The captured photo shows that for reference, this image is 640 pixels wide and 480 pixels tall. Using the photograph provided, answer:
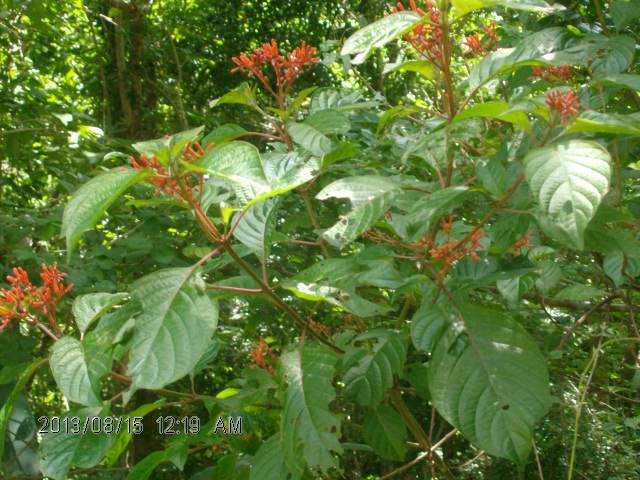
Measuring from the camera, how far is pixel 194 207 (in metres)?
0.92

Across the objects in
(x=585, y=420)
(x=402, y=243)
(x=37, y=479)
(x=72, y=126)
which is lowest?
(x=585, y=420)

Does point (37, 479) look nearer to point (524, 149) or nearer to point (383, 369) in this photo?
point (383, 369)

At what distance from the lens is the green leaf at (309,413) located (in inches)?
38.0

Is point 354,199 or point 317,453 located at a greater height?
point 354,199

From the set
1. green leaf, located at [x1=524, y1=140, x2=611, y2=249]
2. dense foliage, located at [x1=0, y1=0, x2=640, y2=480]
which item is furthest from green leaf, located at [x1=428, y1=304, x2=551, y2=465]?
green leaf, located at [x1=524, y1=140, x2=611, y2=249]

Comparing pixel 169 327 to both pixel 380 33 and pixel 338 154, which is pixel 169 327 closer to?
pixel 338 154

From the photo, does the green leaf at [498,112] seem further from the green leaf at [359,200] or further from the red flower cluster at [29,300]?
the red flower cluster at [29,300]

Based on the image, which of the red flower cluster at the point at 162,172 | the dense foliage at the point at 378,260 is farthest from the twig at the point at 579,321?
the red flower cluster at the point at 162,172

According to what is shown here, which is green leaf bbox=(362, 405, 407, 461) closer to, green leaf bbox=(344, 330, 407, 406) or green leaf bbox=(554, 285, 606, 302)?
green leaf bbox=(344, 330, 407, 406)

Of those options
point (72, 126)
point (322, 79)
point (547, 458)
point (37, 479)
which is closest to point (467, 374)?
point (37, 479)

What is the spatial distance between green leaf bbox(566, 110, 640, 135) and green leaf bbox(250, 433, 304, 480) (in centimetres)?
64

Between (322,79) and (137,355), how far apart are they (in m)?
4.31

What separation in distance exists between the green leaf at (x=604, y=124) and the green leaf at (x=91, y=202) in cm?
51

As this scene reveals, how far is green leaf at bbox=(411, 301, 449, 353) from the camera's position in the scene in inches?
38.4
